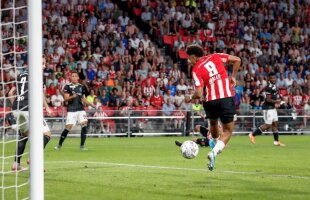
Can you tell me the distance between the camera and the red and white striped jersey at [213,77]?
13844 mm

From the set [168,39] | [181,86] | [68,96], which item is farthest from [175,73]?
[68,96]

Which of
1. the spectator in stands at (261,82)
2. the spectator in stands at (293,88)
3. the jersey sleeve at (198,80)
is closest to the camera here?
the jersey sleeve at (198,80)

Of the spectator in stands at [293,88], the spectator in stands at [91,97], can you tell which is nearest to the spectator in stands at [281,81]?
the spectator in stands at [293,88]

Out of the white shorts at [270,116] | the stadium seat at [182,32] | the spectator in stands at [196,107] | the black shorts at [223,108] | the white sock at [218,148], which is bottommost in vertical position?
the white sock at [218,148]

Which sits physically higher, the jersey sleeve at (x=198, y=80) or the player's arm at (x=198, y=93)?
the jersey sleeve at (x=198, y=80)

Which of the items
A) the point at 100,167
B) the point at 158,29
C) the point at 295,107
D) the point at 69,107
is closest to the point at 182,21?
the point at 158,29

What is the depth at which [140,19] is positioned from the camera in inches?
1351

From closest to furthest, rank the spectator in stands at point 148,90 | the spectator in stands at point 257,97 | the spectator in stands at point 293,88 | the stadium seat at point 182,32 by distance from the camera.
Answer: the spectator in stands at point 148,90 → the spectator in stands at point 257,97 → the spectator in stands at point 293,88 → the stadium seat at point 182,32

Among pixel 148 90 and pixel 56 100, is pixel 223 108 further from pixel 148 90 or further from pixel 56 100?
pixel 148 90

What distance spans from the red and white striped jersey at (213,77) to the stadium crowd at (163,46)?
1268cm

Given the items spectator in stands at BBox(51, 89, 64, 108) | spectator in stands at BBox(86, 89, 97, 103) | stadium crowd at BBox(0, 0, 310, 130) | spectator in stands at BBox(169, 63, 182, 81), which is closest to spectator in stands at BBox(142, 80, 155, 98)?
stadium crowd at BBox(0, 0, 310, 130)

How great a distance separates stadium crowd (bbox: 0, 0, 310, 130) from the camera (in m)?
29.7

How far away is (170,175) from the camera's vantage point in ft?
42.9

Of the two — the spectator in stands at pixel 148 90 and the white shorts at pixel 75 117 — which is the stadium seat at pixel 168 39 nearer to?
the spectator in stands at pixel 148 90
